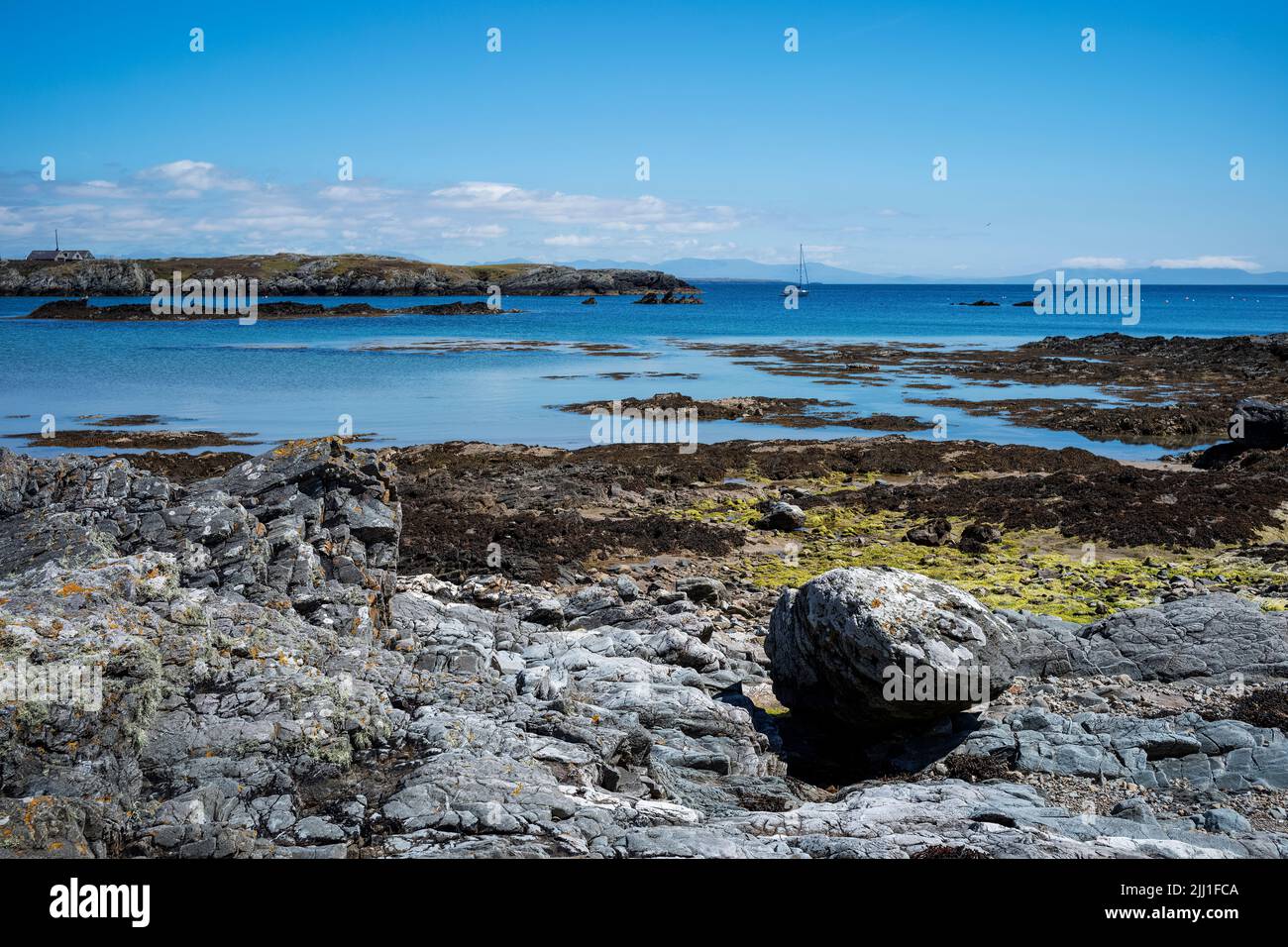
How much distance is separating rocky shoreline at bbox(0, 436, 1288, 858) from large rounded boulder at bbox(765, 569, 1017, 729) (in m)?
0.04

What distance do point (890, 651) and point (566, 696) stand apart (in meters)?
3.58

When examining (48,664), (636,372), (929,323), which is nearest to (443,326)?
(636,372)

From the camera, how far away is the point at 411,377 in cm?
5341

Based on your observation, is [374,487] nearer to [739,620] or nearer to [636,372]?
[739,620]

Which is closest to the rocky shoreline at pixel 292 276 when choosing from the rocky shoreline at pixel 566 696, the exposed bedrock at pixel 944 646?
the rocky shoreline at pixel 566 696

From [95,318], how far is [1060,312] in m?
138

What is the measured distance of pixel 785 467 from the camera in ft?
Result: 90.2
